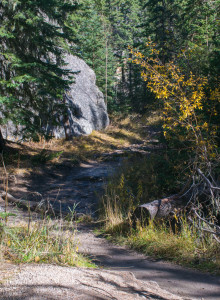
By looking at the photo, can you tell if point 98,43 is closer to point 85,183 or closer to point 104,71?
point 104,71

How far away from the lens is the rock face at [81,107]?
16297 millimetres

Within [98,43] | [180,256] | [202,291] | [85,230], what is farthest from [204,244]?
[98,43]

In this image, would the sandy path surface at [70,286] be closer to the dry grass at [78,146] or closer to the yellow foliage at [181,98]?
the yellow foliage at [181,98]

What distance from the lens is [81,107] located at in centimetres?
1848

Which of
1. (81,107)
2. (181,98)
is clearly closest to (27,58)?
(181,98)

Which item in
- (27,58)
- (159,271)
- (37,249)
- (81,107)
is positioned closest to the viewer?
(37,249)

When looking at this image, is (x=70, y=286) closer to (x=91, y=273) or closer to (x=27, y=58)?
(x=91, y=273)

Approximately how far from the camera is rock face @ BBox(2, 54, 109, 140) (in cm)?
1630

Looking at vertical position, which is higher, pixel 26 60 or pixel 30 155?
pixel 26 60

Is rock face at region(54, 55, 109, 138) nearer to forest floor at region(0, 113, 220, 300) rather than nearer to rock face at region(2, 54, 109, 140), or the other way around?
rock face at region(2, 54, 109, 140)

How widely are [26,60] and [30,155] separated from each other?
413 cm

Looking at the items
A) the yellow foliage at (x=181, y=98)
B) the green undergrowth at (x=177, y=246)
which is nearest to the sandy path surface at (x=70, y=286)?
the green undergrowth at (x=177, y=246)

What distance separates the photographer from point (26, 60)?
30.6ft

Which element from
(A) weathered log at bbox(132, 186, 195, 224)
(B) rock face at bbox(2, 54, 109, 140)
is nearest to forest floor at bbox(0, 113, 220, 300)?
(A) weathered log at bbox(132, 186, 195, 224)
